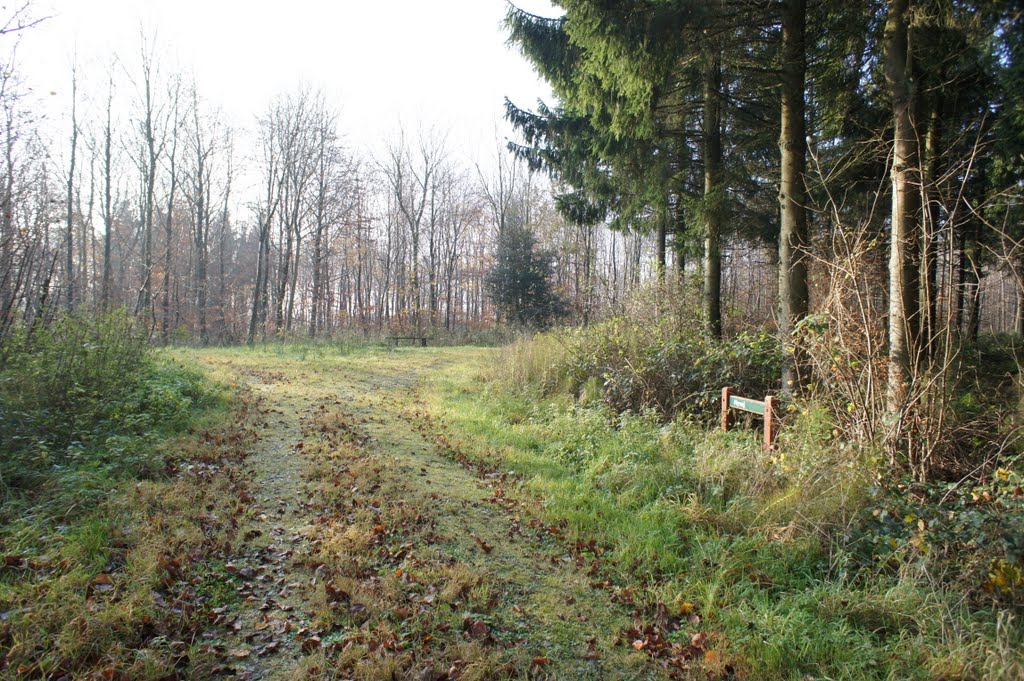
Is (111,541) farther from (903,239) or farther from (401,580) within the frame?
(903,239)

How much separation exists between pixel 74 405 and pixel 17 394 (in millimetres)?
609

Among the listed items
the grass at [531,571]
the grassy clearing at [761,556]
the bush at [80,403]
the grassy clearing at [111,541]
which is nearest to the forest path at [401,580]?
the grass at [531,571]

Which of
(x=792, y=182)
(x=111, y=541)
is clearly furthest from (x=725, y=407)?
(x=111, y=541)

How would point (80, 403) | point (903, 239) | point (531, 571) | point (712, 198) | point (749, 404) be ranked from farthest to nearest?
point (712, 198) → point (80, 403) → point (749, 404) → point (903, 239) → point (531, 571)

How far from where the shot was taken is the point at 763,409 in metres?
5.78

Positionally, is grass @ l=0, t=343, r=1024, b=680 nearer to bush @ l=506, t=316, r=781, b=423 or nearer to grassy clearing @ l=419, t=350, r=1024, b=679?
grassy clearing @ l=419, t=350, r=1024, b=679

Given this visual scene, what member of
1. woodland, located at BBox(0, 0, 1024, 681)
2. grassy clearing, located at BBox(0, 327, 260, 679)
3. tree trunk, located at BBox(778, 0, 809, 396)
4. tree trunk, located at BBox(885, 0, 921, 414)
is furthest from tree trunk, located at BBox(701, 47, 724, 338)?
grassy clearing, located at BBox(0, 327, 260, 679)

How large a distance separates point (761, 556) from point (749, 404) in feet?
7.92

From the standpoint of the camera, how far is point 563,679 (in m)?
3.01

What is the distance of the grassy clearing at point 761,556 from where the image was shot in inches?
115

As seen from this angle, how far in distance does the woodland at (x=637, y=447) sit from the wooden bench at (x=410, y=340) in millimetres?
13276

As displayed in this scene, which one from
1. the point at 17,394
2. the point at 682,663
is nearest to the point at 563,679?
the point at 682,663

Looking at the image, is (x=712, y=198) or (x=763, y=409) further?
(x=712, y=198)

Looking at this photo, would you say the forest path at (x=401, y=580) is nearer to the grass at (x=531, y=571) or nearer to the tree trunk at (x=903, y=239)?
the grass at (x=531, y=571)
